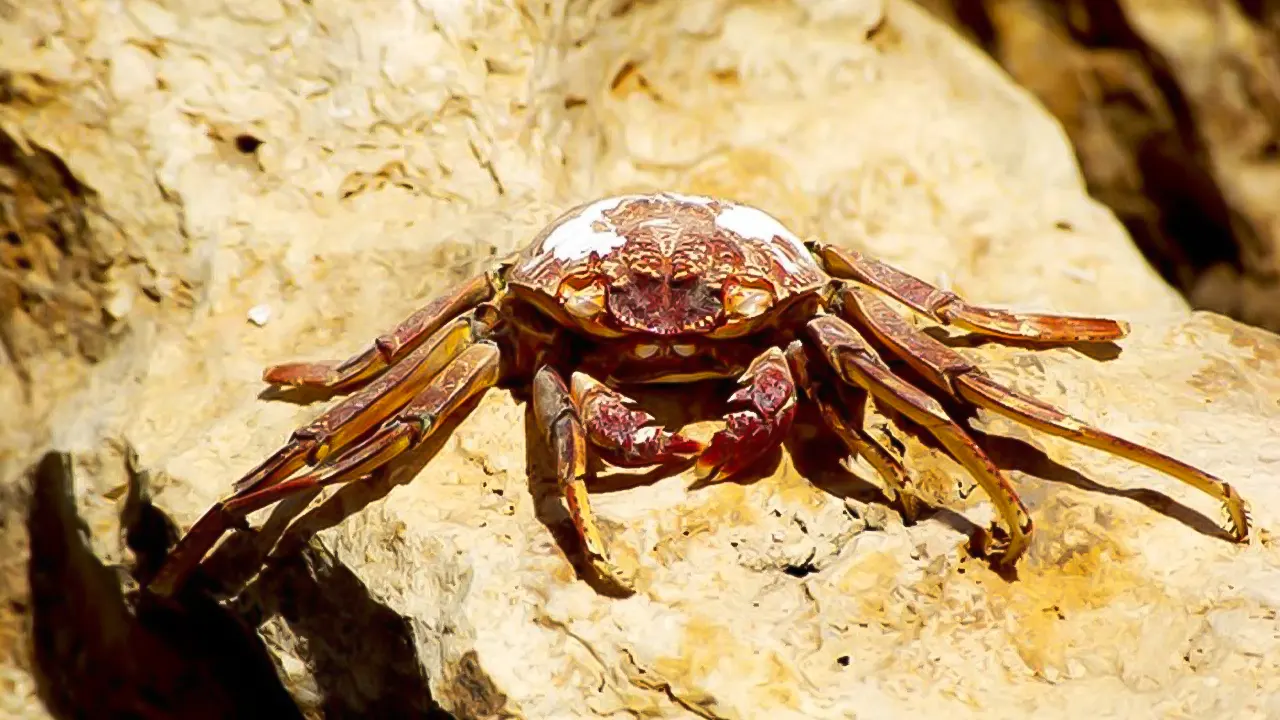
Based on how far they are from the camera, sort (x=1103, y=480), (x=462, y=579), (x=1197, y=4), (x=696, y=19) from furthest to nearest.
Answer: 1. (x=1197, y=4)
2. (x=696, y=19)
3. (x=1103, y=480)
4. (x=462, y=579)

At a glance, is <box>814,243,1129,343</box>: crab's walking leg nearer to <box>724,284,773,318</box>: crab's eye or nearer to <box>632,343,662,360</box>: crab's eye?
<box>724,284,773,318</box>: crab's eye

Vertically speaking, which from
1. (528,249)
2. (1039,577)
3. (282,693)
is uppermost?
(528,249)

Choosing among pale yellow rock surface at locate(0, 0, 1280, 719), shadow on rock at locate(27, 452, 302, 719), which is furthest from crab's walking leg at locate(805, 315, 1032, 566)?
shadow on rock at locate(27, 452, 302, 719)

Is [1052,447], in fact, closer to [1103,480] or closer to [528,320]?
[1103,480]

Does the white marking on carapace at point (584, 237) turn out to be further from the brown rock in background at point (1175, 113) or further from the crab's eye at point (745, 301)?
the brown rock in background at point (1175, 113)

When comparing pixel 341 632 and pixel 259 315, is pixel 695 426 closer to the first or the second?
pixel 341 632

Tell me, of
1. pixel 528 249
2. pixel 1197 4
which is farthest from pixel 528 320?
pixel 1197 4

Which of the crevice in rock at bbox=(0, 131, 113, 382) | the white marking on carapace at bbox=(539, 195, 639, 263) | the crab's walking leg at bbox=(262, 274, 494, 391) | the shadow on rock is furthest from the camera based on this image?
the crevice in rock at bbox=(0, 131, 113, 382)
